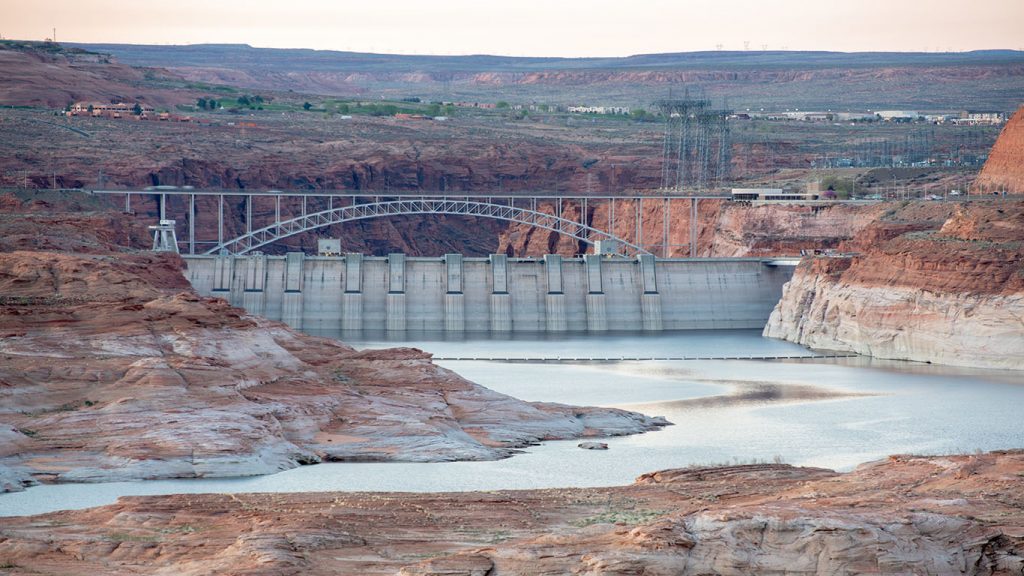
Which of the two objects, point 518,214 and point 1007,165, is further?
point 518,214

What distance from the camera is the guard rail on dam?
8638 centimetres

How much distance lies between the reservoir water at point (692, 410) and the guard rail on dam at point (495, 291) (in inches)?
96.0

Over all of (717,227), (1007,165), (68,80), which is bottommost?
(717,227)

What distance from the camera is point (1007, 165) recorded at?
338 feet

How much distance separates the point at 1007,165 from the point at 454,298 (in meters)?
35.4

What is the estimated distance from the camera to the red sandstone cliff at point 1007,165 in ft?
332

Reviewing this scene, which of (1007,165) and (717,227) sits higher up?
(1007,165)

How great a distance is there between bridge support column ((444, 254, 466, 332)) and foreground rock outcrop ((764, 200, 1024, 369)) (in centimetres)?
1438

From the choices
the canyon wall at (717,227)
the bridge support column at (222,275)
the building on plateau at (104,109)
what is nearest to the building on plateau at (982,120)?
the canyon wall at (717,227)

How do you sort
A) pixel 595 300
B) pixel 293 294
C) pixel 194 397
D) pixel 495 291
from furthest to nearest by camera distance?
pixel 595 300 < pixel 495 291 < pixel 293 294 < pixel 194 397

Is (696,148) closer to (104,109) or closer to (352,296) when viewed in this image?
(352,296)

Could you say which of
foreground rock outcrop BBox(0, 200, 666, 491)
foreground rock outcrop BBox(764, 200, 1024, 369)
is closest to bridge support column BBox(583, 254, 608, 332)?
foreground rock outcrop BBox(764, 200, 1024, 369)

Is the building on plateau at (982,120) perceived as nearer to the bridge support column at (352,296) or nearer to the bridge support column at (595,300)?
the bridge support column at (595,300)

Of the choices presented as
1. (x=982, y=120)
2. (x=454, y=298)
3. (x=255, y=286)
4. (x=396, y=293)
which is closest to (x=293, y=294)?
(x=255, y=286)
